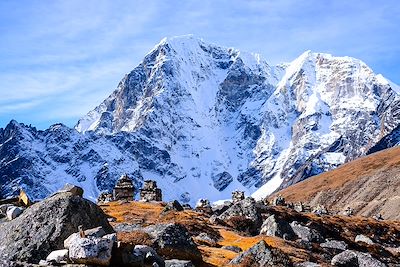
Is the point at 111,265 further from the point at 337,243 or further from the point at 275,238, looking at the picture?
the point at 337,243

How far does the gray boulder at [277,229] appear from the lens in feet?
133

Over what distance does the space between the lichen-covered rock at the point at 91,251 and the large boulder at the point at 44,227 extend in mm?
1909

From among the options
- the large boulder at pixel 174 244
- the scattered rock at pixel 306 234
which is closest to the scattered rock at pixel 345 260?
the large boulder at pixel 174 244

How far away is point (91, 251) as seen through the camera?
1767 centimetres

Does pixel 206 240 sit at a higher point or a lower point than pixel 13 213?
lower

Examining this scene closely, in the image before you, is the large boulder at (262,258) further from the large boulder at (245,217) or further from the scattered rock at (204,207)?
the scattered rock at (204,207)

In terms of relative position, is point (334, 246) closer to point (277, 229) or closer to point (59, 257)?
point (277, 229)

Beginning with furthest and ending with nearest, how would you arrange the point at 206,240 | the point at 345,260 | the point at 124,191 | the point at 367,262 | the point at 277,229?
1. the point at 124,191
2. the point at 277,229
3. the point at 206,240
4. the point at 367,262
5. the point at 345,260

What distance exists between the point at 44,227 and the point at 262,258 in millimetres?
10588

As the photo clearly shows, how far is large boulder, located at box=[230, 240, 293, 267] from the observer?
26.4 metres

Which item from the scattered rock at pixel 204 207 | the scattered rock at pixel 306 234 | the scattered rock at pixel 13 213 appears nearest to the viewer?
the scattered rock at pixel 13 213

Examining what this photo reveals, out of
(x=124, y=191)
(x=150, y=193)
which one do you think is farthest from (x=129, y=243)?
(x=150, y=193)

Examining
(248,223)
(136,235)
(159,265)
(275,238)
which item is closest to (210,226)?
(248,223)

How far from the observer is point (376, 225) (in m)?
93.4
